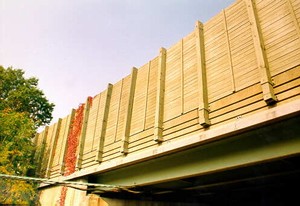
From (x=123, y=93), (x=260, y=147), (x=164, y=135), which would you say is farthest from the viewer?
(x=123, y=93)

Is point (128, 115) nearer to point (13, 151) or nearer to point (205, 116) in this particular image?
point (205, 116)

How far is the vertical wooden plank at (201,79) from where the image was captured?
23.5ft

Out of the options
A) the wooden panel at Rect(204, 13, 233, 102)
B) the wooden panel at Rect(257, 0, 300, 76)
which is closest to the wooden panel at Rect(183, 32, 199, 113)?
the wooden panel at Rect(204, 13, 233, 102)

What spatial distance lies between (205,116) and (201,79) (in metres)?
1.19

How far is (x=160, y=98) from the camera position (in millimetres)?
9062

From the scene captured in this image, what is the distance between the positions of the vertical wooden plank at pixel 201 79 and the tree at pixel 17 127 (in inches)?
421

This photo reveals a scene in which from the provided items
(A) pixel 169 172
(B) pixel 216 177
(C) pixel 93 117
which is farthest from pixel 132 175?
(C) pixel 93 117

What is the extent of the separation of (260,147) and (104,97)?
806 centimetres

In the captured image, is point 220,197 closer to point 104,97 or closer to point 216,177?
point 216,177

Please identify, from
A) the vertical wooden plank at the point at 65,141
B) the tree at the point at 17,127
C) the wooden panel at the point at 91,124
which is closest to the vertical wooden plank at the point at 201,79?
the wooden panel at the point at 91,124

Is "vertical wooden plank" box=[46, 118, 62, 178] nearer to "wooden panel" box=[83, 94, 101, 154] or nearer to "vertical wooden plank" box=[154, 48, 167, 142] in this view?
"wooden panel" box=[83, 94, 101, 154]

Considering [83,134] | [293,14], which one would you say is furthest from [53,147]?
[293,14]

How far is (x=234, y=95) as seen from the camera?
22.1ft

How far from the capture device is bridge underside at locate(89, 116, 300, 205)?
19.7ft
